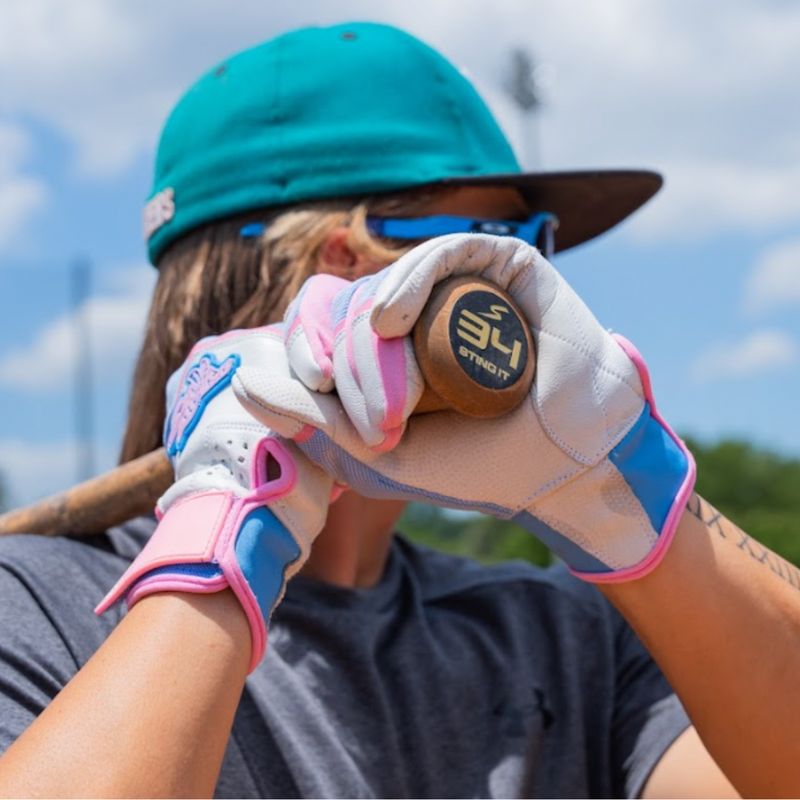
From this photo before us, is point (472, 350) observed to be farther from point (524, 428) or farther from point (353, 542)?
point (353, 542)

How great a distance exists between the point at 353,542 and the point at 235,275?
25.5 inches

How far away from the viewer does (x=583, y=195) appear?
2736mm

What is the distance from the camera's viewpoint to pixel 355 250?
2283mm

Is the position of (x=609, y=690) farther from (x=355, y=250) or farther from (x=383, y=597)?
(x=355, y=250)

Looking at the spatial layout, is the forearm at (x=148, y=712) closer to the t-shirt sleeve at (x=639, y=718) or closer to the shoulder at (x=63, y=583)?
the shoulder at (x=63, y=583)

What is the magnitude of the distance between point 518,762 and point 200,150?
1.51m

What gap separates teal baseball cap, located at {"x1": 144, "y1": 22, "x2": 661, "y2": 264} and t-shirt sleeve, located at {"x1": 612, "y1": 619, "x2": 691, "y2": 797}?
1.13 metres

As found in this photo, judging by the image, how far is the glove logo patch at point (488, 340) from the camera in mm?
1499

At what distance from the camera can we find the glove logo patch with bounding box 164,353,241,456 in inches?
68.8

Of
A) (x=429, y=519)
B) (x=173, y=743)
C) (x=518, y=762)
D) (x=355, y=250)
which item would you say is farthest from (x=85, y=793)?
(x=429, y=519)

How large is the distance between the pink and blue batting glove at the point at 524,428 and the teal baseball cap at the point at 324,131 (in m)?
0.79

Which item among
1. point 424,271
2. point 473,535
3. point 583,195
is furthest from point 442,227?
A: point 473,535

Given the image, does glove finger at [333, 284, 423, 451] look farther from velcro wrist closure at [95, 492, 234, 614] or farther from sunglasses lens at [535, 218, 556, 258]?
sunglasses lens at [535, 218, 556, 258]

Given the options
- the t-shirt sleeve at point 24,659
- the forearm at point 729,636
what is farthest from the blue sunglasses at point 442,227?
the t-shirt sleeve at point 24,659
